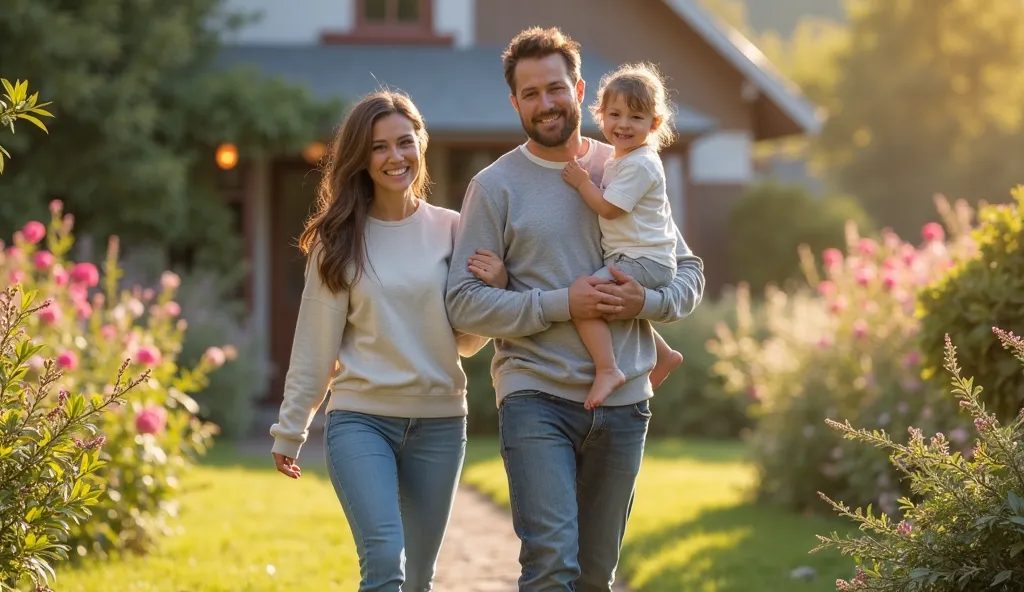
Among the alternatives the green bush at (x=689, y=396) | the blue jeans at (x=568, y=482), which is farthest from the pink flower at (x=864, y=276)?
the green bush at (x=689, y=396)

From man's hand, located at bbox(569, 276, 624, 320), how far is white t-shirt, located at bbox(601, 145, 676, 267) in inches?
9.4

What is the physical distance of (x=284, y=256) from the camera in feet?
56.7

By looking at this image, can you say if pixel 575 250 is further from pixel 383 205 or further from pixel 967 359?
pixel 967 359

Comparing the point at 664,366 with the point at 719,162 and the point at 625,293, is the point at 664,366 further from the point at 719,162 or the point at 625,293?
the point at 719,162

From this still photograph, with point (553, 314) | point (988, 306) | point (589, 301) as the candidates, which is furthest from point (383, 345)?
point (988, 306)

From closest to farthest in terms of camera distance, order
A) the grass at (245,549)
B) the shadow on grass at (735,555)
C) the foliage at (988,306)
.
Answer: the foliage at (988,306)
the grass at (245,549)
the shadow on grass at (735,555)

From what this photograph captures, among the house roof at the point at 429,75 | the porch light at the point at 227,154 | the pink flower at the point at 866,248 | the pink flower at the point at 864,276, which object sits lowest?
the pink flower at the point at 864,276

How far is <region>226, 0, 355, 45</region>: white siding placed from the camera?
58.2 ft

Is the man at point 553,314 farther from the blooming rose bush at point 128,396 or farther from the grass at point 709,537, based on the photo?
the blooming rose bush at point 128,396

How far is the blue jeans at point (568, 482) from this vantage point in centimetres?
412

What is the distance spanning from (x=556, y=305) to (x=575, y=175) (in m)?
0.46

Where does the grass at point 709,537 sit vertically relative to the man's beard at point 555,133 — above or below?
below

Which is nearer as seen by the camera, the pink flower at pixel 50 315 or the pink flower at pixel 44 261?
the pink flower at pixel 50 315

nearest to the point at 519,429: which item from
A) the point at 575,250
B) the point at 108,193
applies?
the point at 575,250
